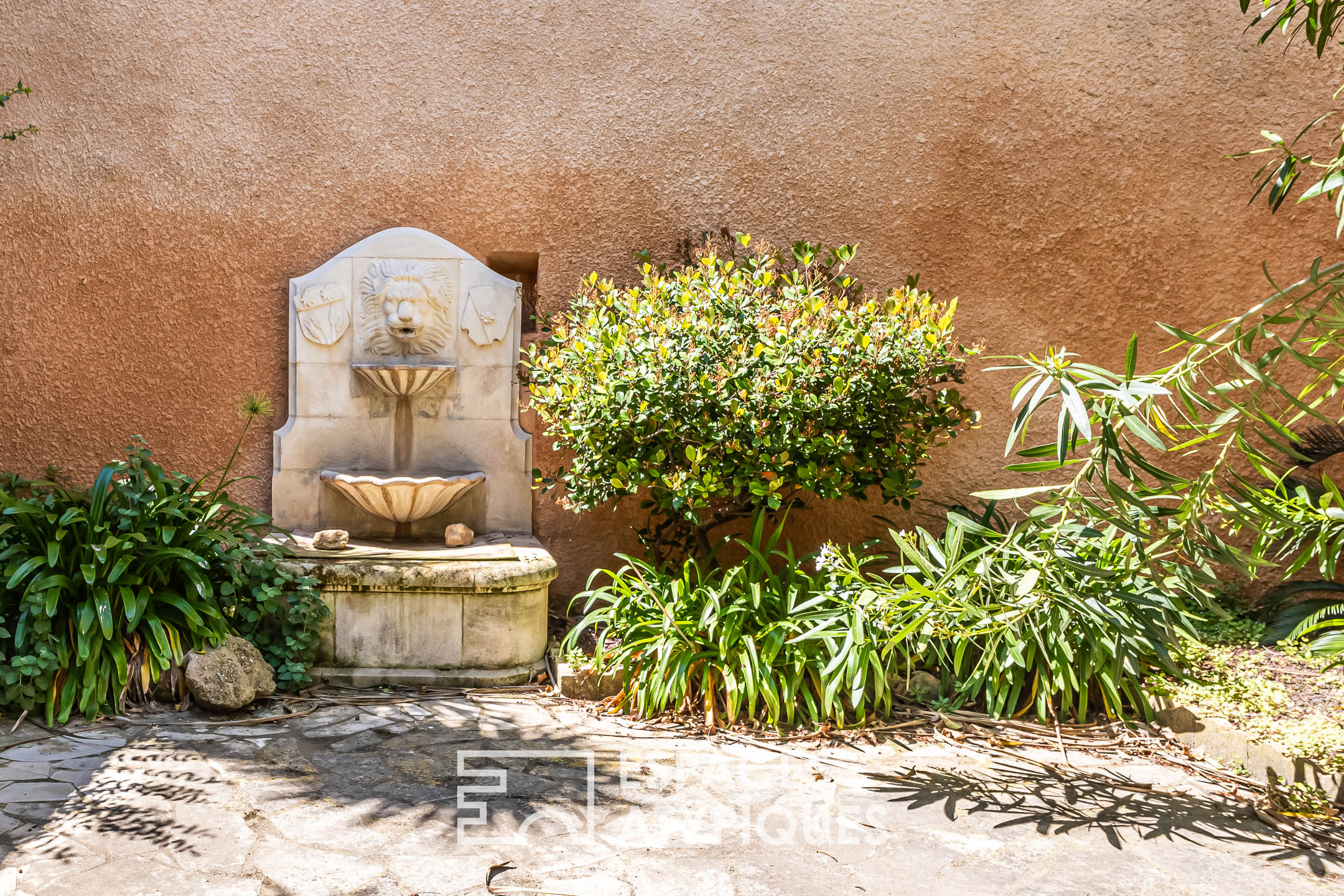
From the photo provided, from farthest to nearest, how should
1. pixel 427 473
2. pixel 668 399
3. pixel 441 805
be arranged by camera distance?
pixel 427 473, pixel 668 399, pixel 441 805

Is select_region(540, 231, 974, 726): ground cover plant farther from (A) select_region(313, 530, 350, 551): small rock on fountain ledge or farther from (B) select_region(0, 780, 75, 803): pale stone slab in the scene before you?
(B) select_region(0, 780, 75, 803): pale stone slab

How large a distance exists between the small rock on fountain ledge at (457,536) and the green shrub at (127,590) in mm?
691

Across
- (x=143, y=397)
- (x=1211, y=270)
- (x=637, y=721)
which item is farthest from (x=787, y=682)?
(x=143, y=397)

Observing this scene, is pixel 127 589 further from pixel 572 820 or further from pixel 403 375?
pixel 572 820

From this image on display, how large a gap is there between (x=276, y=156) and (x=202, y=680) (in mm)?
2783

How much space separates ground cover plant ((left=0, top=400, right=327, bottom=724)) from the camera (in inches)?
130

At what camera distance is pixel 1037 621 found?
3512mm

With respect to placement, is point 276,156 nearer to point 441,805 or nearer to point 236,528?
point 236,528

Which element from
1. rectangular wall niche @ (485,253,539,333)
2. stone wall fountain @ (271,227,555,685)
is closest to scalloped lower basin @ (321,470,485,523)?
stone wall fountain @ (271,227,555,685)

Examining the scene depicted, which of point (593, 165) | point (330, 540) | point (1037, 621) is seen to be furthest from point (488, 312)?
point (1037, 621)

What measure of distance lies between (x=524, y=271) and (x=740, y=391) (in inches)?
73.7

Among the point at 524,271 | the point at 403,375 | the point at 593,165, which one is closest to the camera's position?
the point at 403,375

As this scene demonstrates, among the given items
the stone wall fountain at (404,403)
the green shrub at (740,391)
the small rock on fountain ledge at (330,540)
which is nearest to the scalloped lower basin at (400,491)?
the stone wall fountain at (404,403)

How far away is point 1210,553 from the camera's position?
2.90 m
